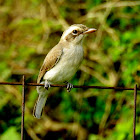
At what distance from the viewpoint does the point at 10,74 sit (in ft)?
14.6

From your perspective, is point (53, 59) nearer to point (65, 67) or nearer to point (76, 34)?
point (65, 67)

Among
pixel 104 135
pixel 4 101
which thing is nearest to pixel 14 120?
pixel 4 101

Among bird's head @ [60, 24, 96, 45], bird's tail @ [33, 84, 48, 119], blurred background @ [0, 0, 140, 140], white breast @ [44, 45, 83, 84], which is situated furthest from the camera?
blurred background @ [0, 0, 140, 140]

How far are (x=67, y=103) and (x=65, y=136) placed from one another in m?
0.53

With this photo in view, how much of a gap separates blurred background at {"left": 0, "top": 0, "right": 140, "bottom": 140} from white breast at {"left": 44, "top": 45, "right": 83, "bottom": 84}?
131cm

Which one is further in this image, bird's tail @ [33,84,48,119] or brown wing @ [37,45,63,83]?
brown wing @ [37,45,63,83]

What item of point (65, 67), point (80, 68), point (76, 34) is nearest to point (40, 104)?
point (65, 67)

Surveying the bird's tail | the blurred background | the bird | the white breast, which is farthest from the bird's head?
the blurred background

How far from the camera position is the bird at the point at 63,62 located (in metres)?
2.67

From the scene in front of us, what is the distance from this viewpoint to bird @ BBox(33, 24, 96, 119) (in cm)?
267

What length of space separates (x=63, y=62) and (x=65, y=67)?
47 millimetres

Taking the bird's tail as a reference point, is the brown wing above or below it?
above

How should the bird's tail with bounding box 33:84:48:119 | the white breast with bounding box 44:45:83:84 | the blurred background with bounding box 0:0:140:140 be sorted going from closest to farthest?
the bird's tail with bounding box 33:84:48:119, the white breast with bounding box 44:45:83:84, the blurred background with bounding box 0:0:140:140

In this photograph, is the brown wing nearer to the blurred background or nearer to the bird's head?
the bird's head
